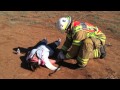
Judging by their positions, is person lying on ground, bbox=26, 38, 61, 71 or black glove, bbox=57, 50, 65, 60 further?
black glove, bbox=57, 50, 65, 60

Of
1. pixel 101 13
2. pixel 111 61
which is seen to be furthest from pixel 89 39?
pixel 101 13

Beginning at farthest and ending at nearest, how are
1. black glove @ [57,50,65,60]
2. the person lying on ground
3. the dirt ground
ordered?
black glove @ [57,50,65,60] < the person lying on ground < the dirt ground

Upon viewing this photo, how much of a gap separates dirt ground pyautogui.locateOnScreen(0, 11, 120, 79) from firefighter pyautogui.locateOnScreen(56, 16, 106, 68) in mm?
294

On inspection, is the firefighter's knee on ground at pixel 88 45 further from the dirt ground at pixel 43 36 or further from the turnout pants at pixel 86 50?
the dirt ground at pixel 43 36

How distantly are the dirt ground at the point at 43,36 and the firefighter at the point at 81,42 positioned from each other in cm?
29

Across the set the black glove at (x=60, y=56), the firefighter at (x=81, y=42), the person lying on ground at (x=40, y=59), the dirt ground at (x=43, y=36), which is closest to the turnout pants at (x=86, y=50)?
the firefighter at (x=81, y=42)

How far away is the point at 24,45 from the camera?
402 inches

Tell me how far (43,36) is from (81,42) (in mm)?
2948

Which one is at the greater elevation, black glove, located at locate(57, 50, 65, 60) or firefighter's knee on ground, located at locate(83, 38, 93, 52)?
firefighter's knee on ground, located at locate(83, 38, 93, 52)

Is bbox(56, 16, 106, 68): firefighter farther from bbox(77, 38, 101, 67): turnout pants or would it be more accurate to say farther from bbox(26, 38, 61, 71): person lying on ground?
bbox(26, 38, 61, 71): person lying on ground

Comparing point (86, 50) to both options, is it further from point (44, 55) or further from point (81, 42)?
point (44, 55)

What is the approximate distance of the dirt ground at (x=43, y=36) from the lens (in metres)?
8.29

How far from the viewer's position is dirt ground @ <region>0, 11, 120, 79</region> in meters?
8.29

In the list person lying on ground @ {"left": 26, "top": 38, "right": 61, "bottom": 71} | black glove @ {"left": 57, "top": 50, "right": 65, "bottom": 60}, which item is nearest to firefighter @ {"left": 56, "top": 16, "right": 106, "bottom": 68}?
black glove @ {"left": 57, "top": 50, "right": 65, "bottom": 60}
